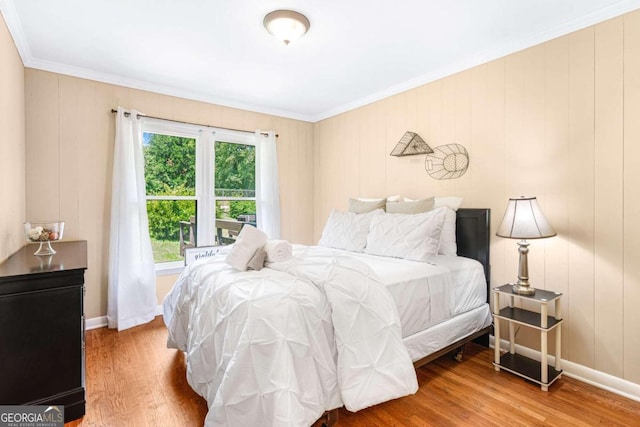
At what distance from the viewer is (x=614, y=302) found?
6.97ft

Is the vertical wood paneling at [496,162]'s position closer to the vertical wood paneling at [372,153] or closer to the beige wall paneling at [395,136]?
the beige wall paneling at [395,136]

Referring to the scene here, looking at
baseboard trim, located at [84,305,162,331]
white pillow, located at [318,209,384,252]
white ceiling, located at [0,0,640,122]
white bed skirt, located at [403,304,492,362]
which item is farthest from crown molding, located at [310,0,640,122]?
baseboard trim, located at [84,305,162,331]

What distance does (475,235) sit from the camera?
9.10 ft

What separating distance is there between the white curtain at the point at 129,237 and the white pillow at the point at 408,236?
2282 mm

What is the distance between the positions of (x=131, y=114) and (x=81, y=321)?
7.19 feet

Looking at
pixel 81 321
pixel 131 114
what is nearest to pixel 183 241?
pixel 131 114

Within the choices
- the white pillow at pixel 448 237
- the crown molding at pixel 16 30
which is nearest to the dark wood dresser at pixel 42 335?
the crown molding at pixel 16 30

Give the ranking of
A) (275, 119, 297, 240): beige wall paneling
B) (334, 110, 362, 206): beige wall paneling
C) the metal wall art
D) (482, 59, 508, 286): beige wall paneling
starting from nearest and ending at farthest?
(482, 59, 508, 286): beige wall paneling < the metal wall art < (334, 110, 362, 206): beige wall paneling < (275, 119, 297, 240): beige wall paneling

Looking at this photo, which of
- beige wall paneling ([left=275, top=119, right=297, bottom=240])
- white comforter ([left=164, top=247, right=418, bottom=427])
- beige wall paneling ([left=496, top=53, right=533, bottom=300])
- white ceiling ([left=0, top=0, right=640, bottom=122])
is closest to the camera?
white comforter ([left=164, top=247, right=418, bottom=427])

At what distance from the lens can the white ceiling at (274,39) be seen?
2131 millimetres

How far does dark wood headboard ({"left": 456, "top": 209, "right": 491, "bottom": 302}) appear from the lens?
8.91 feet

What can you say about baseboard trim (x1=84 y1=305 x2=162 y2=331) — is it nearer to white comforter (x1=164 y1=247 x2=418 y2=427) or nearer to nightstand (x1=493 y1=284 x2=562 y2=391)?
white comforter (x1=164 y1=247 x2=418 y2=427)

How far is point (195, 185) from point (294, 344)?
9.33 ft

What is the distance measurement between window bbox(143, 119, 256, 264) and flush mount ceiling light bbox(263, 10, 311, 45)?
6.10ft
